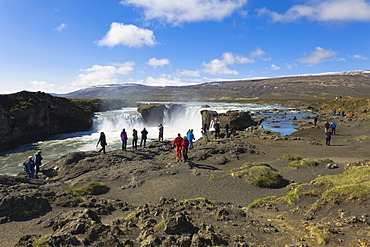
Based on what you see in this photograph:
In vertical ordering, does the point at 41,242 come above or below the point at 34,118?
below

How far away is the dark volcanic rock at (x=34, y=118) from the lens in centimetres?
3928

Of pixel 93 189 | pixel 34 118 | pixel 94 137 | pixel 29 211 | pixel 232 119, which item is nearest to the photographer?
pixel 29 211

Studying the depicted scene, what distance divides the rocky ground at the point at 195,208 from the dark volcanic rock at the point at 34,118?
3051 cm

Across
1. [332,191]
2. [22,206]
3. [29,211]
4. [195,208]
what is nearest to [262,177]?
[332,191]

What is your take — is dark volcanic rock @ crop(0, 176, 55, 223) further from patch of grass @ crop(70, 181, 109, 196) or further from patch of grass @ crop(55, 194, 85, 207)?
patch of grass @ crop(70, 181, 109, 196)

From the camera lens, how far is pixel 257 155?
20.8 m

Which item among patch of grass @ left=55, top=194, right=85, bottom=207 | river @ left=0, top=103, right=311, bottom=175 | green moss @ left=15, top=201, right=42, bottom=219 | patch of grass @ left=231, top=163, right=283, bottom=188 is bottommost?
river @ left=0, top=103, right=311, bottom=175

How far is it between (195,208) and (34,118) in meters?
48.7

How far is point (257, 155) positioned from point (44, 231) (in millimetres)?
18200

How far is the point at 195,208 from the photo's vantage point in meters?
8.97

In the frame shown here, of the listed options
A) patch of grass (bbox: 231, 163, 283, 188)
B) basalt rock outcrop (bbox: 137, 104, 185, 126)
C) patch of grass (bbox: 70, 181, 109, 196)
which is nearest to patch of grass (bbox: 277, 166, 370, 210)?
patch of grass (bbox: 231, 163, 283, 188)

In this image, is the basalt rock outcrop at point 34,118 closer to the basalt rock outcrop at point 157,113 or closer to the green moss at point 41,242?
the basalt rock outcrop at point 157,113

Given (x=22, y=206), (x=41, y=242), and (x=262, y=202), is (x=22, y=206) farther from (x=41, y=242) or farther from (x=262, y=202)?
(x=262, y=202)

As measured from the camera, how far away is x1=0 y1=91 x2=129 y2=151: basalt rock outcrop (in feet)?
129
